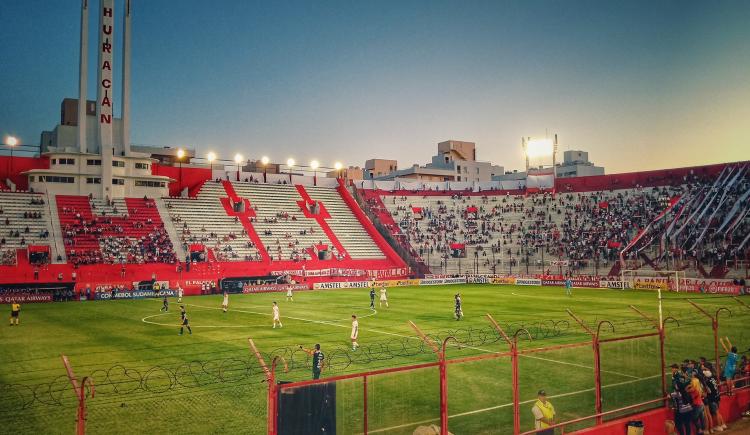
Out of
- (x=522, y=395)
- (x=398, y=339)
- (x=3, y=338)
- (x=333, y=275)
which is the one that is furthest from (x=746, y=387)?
(x=333, y=275)

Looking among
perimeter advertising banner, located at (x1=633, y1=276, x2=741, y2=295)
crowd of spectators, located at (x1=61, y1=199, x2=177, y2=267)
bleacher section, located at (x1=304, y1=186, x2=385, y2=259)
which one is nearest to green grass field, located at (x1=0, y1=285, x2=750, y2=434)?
A: perimeter advertising banner, located at (x1=633, y1=276, x2=741, y2=295)

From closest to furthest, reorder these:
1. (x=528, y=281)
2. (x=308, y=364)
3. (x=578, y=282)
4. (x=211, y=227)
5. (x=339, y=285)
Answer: (x=308, y=364), (x=578, y=282), (x=339, y=285), (x=528, y=281), (x=211, y=227)

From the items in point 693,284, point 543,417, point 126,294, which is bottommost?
point 126,294

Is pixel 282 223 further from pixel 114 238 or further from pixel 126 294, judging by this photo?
pixel 126 294

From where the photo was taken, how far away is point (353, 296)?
55.0 meters

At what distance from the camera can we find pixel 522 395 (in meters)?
18.3

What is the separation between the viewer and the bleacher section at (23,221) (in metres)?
57.3

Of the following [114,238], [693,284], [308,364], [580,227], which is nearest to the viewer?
[308,364]

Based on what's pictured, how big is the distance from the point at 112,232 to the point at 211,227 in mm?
11649

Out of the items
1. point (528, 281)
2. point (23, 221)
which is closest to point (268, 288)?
point (23, 221)

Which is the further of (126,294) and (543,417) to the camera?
(126,294)

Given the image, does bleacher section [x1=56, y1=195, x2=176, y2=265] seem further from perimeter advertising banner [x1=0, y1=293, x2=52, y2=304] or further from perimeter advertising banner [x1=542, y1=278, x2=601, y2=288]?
perimeter advertising banner [x1=542, y1=278, x2=601, y2=288]

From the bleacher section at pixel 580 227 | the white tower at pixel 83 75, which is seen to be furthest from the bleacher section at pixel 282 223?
the white tower at pixel 83 75

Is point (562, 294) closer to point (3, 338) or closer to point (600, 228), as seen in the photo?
point (600, 228)
